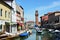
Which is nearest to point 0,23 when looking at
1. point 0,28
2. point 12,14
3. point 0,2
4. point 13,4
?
point 0,28

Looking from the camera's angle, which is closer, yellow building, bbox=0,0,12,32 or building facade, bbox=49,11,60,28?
yellow building, bbox=0,0,12,32

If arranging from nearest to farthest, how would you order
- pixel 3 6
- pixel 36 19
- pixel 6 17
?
pixel 3 6, pixel 6 17, pixel 36 19

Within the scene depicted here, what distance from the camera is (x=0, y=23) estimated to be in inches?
1163

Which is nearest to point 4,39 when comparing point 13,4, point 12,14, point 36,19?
point 12,14

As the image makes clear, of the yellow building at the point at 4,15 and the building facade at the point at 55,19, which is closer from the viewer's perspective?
the yellow building at the point at 4,15

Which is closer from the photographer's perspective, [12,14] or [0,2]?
[0,2]

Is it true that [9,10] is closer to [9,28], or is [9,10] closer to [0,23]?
[9,28]

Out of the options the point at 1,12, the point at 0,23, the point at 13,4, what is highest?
the point at 13,4

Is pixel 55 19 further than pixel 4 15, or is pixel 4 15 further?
pixel 55 19

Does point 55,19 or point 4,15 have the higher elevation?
point 55,19

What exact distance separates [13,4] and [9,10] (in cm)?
439

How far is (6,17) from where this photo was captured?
1331 inches

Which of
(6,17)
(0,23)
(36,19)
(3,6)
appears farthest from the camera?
(36,19)

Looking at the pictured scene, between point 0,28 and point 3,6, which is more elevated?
point 3,6
